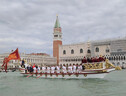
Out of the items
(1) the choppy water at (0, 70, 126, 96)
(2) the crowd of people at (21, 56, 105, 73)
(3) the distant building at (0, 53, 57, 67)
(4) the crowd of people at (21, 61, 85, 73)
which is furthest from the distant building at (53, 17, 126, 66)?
(1) the choppy water at (0, 70, 126, 96)

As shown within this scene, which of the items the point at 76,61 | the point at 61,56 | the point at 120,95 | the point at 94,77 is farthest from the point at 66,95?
the point at 61,56

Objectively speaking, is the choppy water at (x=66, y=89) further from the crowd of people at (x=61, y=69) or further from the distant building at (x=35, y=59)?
the distant building at (x=35, y=59)

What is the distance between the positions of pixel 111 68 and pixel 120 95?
31.8 ft

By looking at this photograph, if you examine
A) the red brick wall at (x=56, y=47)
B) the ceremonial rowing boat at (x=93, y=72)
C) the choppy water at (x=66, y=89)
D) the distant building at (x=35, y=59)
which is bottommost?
the choppy water at (x=66, y=89)

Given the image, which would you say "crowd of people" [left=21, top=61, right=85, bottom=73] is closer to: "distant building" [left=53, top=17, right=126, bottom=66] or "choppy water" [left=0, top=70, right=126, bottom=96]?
"choppy water" [left=0, top=70, right=126, bottom=96]

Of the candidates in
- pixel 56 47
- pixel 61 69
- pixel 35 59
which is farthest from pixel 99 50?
pixel 61 69

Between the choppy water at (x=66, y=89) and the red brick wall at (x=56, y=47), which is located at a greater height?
the red brick wall at (x=56, y=47)

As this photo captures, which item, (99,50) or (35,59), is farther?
(35,59)

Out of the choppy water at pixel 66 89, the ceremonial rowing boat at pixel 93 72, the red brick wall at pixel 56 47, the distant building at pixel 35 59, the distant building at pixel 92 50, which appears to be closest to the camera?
the choppy water at pixel 66 89

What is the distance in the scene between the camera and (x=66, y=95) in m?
12.8

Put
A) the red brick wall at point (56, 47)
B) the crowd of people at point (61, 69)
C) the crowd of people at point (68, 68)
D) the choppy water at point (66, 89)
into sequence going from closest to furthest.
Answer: the choppy water at point (66, 89)
the crowd of people at point (68, 68)
the crowd of people at point (61, 69)
the red brick wall at point (56, 47)

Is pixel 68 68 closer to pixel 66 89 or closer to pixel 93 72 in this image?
pixel 93 72

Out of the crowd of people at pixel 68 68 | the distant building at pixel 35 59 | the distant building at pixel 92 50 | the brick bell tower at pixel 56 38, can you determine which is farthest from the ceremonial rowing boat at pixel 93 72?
the brick bell tower at pixel 56 38

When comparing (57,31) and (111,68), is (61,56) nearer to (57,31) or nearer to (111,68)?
(57,31)
